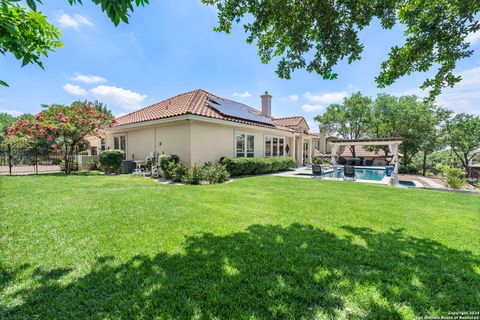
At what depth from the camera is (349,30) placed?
4.50 meters

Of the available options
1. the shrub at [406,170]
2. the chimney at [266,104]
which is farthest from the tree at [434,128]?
the chimney at [266,104]

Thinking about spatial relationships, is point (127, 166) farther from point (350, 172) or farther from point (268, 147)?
point (350, 172)

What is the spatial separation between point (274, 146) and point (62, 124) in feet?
53.4

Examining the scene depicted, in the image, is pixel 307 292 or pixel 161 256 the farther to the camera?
pixel 161 256

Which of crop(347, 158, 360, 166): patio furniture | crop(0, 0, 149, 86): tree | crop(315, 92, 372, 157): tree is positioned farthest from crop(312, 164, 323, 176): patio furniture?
crop(315, 92, 372, 157): tree

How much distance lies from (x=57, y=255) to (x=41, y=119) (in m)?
15.5

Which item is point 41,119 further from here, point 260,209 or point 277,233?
point 277,233

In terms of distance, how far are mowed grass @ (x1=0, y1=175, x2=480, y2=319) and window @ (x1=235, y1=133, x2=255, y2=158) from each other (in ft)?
32.3

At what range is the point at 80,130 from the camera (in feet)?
47.9

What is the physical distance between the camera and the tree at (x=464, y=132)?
27.0 m

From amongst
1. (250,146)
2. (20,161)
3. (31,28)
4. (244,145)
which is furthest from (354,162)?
(20,161)

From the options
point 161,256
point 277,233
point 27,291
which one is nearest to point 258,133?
point 277,233

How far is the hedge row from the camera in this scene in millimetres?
13625

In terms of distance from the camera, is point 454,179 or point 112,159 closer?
point 454,179
